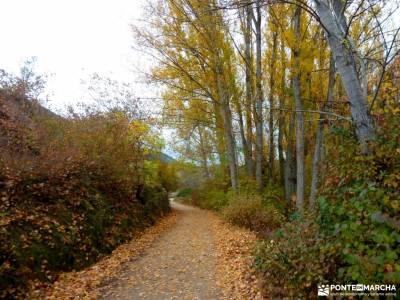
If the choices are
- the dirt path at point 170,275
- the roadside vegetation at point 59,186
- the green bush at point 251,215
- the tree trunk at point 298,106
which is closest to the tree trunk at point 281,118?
the tree trunk at point 298,106

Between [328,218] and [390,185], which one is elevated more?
[390,185]

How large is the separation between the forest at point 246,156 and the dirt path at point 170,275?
110 mm

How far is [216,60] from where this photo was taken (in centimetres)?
1435

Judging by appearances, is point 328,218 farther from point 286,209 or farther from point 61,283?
point 286,209

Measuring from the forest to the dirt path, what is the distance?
4.3 inches

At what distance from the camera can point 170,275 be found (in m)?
6.59

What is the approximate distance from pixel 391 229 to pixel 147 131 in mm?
11501

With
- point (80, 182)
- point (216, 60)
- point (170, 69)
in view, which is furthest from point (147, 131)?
point (80, 182)

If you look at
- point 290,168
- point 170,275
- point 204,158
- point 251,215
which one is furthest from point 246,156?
point 170,275

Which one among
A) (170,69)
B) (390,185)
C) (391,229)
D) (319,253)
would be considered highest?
(170,69)

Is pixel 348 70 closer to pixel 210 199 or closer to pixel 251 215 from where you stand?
pixel 251 215

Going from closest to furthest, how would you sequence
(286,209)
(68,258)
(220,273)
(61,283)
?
(61,283), (220,273), (68,258), (286,209)

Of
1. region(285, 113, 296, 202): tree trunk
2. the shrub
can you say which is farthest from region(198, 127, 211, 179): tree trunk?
the shrub

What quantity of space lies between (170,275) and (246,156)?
36.7 ft
